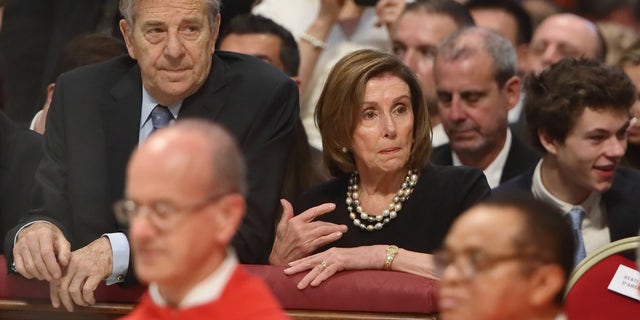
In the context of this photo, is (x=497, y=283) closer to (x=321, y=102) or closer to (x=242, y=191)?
(x=242, y=191)

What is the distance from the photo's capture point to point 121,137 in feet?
13.3

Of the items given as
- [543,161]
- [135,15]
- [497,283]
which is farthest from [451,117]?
[497,283]

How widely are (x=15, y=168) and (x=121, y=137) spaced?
1.88 feet

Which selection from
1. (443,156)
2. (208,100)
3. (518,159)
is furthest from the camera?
(443,156)

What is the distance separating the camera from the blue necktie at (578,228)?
14.0 ft

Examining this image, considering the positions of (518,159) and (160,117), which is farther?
(518,159)

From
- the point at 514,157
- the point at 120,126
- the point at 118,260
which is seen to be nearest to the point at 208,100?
the point at 120,126

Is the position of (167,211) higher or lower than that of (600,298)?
higher

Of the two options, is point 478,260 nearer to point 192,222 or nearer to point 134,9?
point 192,222

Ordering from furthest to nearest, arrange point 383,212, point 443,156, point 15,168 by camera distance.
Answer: point 443,156 → point 15,168 → point 383,212

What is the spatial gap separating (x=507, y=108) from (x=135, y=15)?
1683 millimetres

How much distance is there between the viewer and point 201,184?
2.43 meters

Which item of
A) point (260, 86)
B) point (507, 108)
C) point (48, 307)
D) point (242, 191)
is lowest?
point (507, 108)

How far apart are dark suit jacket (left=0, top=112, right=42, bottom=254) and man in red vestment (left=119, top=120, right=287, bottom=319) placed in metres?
1.94
